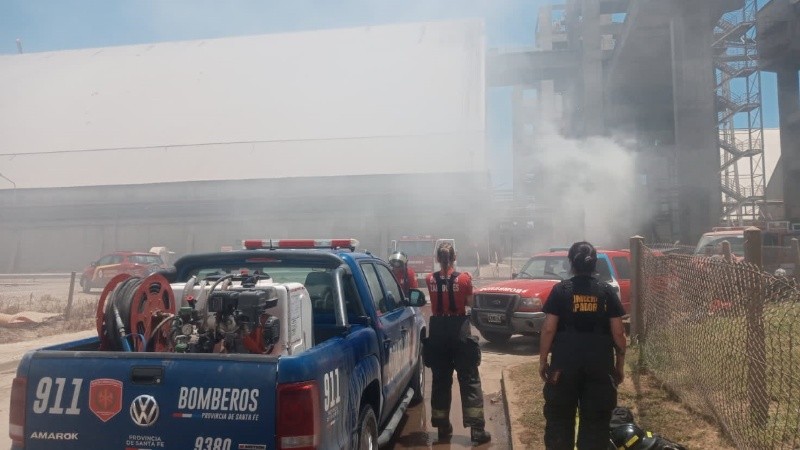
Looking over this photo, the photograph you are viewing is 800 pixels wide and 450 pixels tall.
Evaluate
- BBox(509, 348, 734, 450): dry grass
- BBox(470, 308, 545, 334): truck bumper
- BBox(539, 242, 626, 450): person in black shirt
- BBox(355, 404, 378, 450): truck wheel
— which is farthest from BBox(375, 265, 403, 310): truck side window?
BBox(470, 308, 545, 334): truck bumper

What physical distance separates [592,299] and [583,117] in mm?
32073

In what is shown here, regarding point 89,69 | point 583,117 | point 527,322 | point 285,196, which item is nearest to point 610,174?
point 583,117

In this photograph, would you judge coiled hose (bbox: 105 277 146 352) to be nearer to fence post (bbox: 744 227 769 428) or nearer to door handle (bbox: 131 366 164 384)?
door handle (bbox: 131 366 164 384)

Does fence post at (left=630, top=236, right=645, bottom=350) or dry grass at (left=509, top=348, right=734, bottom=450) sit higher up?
fence post at (left=630, top=236, right=645, bottom=350)

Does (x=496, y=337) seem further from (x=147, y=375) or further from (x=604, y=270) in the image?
(x=147, y=375)

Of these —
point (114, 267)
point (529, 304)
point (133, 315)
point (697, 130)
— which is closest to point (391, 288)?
point (133, 315)

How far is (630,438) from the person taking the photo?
3.69m

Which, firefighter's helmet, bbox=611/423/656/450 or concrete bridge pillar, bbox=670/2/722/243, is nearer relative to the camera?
firefighter's helmet, bbox=611/423/656/450

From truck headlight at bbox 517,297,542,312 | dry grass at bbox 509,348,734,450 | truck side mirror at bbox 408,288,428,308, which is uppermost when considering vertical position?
truck side mirror at bbox 408,288,428,308

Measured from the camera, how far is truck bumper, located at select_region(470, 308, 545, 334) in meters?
8.84

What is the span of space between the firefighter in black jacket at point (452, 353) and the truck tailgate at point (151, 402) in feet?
8.15

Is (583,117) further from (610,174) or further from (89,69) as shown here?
(89,69)

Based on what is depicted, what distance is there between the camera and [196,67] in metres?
39.8

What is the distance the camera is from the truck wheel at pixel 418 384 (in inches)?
231
